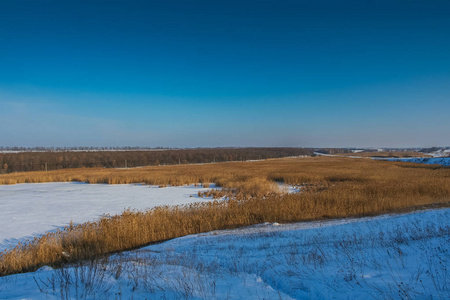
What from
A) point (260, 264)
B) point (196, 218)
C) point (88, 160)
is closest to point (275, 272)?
point (260, 264)

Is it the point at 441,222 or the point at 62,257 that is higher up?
the point at 441,222

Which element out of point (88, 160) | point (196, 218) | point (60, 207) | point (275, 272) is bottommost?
point (88, 160)

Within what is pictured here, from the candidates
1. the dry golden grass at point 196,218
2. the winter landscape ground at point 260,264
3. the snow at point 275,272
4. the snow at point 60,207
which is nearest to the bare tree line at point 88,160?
the snow at point 60,207

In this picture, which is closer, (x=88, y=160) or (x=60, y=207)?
(x=60, y=207)

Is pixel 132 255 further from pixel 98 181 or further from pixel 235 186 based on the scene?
pixel 98 181

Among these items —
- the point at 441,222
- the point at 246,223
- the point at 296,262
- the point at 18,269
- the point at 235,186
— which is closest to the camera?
the point at 296,262

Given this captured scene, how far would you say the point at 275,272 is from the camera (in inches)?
193

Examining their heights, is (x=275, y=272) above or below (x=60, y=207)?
above

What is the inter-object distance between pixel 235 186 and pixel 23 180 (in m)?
20.6

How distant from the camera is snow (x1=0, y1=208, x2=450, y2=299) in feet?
12.8

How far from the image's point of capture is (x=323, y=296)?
3900 millimetres

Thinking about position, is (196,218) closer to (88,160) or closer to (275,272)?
(275,272)

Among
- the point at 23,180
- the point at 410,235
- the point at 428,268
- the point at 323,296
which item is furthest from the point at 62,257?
the point at 23,180

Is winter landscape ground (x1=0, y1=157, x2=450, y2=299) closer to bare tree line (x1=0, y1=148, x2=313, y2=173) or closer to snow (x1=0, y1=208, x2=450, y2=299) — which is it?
snow (x1=0, y1=208, x2=450, y2=299)
